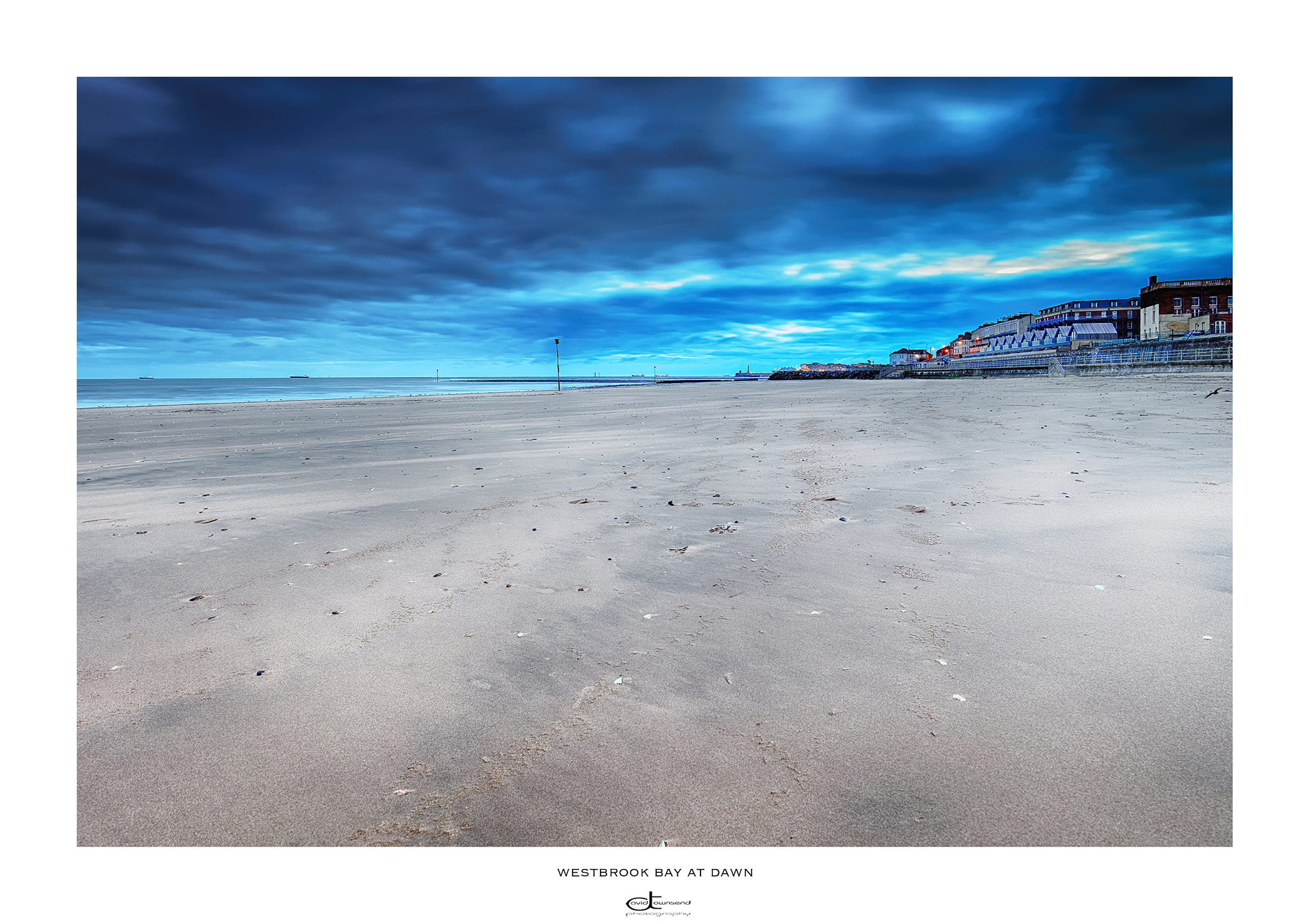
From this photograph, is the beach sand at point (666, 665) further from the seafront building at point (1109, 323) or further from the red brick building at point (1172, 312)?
the red brick building at point (1172, 312)

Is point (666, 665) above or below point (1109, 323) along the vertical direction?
below

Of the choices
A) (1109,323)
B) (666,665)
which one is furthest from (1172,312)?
(666,665)

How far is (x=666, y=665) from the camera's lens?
1.82 metres
